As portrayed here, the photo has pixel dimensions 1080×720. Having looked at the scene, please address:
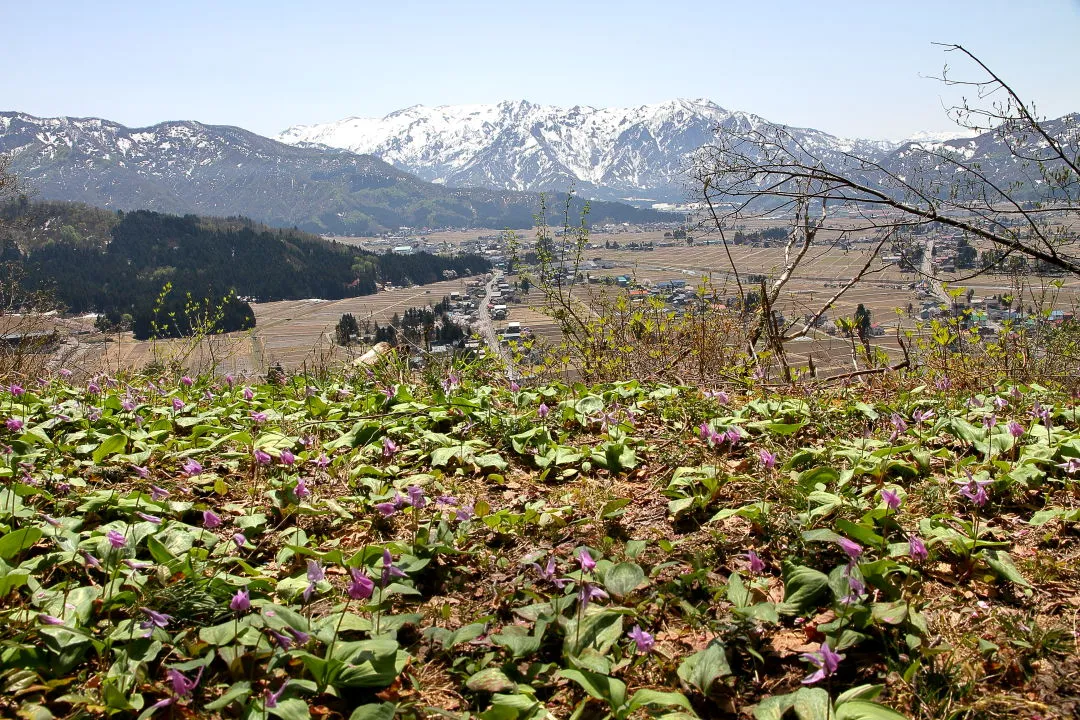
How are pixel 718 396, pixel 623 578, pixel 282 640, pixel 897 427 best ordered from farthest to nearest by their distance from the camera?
pixel 718 396 < pixel 897 427 < pixel 623 578 < pixel 282 640

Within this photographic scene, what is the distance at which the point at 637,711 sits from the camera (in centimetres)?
188

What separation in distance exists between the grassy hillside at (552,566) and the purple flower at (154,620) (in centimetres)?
3

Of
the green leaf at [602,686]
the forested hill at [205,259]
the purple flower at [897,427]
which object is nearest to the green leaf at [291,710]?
the green leaf at [602,686]

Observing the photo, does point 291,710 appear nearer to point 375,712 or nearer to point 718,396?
point 375,712

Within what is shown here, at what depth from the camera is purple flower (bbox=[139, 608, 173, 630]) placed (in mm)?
1918

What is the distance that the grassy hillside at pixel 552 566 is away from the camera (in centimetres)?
189

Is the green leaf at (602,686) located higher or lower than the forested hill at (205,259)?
lower

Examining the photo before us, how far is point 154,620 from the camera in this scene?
199 cm

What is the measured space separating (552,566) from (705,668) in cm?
58

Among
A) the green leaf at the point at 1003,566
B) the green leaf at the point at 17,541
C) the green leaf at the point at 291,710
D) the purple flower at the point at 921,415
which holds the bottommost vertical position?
the green leaf at the point at 291,710

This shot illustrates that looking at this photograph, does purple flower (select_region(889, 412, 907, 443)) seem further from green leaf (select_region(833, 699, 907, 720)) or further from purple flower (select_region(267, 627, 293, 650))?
purple flower (select_region(267, 627, 293, 650))

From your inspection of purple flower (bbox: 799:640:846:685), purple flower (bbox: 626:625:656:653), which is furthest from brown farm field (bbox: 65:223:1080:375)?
purple flower (bbox: 799:640:846:685)

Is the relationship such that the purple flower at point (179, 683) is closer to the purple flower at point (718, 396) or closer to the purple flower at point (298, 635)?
the purple flower at point (298, 635)

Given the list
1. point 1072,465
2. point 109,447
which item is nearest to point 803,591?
point 1072,465
